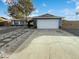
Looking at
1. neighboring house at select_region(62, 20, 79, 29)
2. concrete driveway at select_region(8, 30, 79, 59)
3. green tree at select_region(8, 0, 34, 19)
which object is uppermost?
green tree at select_region(8, 0, 34, 19)

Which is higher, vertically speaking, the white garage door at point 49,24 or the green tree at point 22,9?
the green tree at point 22,9

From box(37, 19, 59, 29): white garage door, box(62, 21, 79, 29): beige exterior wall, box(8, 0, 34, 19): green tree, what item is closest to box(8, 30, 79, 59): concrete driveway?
box(37, 19, 59, 29): white garage door

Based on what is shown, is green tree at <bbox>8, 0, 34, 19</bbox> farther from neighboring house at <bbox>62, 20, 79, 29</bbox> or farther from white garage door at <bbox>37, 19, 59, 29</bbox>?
white garage door at <bbox>37, 19, 59, 29</bbox>

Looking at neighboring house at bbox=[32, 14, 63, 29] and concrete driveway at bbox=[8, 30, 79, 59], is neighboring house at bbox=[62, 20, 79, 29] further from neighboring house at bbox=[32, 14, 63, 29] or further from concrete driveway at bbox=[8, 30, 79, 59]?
concrete driveway at bbox=[8, 30, 79, 59]

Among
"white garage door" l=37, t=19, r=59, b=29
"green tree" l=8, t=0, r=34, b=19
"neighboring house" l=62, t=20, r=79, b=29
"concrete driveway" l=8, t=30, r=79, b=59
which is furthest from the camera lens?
"green tree" l=8, t=0, r=34, b=19

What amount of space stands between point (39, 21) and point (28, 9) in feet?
72.8

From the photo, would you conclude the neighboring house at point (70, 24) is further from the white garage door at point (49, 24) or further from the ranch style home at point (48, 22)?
the white garage door at point (49, 24)

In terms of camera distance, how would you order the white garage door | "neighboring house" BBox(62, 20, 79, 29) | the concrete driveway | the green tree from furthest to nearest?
1. the green tree
2. "neighboring house" BBox(62, 20, 79, 29)
3. the white garage door
4. the concrete driveway

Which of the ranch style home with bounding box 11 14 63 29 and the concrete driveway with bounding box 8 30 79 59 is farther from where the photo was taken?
the ranch style home with bounding box 11 14 63 29

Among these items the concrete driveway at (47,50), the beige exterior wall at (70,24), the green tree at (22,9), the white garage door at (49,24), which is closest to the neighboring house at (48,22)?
the white garage door at (49,24)

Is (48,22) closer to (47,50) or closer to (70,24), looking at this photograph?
(70,24)

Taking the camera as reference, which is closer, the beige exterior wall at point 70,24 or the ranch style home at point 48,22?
the ranch style home at point 48,22

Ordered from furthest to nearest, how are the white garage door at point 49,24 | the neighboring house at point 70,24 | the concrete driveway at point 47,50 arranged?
the neighboring house at point 70,24, the white garage door at point 49,24, the concrete driveway at point 47,50

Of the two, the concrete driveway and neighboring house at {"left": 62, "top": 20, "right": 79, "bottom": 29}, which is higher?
neighboring house at {"left": 62, "top": 20, "right": 79, "bottom": 29}
